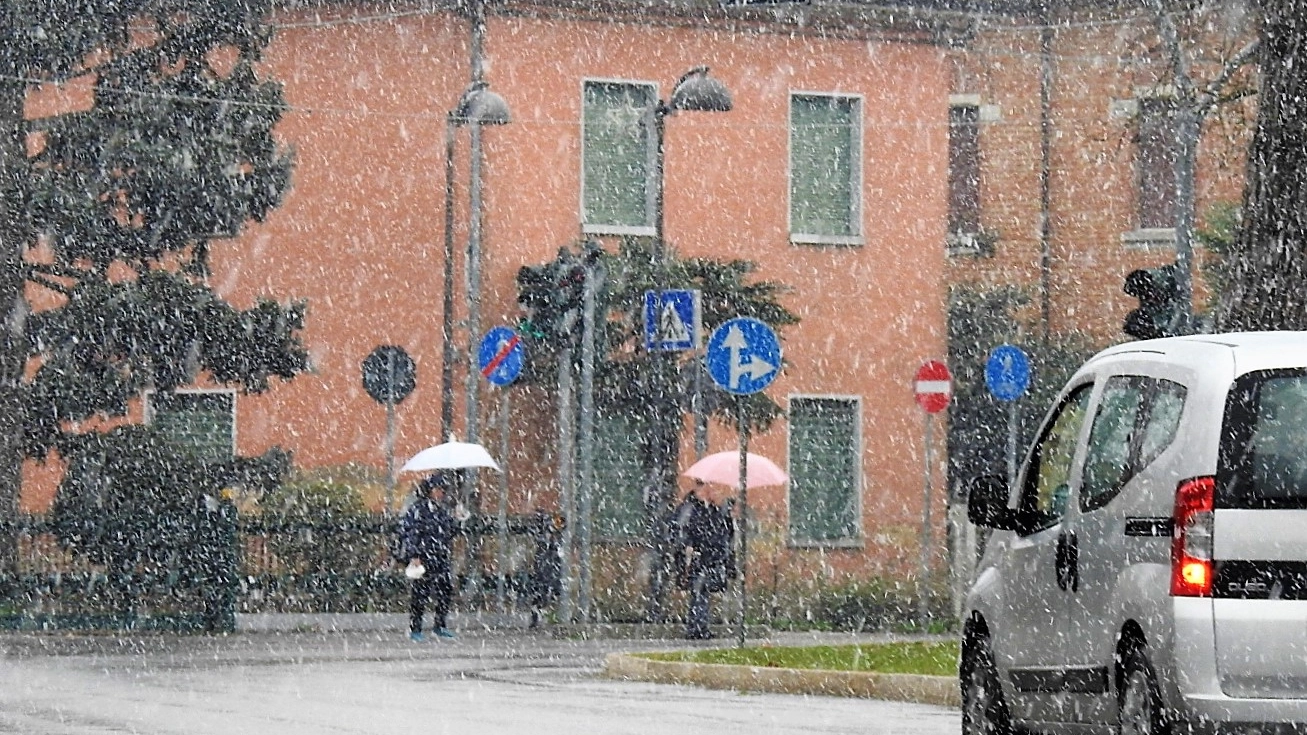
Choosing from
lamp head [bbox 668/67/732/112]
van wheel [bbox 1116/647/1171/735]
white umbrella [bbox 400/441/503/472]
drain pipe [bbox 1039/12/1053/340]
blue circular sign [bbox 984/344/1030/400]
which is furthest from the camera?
drain pipe [bbox 1039/12/1053/340]

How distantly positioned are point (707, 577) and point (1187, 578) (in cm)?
1919

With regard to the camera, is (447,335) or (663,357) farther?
(447,335)

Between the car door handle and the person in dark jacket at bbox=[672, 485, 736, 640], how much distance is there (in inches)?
686

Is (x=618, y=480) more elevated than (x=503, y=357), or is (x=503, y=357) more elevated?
(x=503, y=357)

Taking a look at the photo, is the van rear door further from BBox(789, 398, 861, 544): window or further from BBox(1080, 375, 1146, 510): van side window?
BBox(789, 398, 861, 544): window

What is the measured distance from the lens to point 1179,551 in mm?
9633

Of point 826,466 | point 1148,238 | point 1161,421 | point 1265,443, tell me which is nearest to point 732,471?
point 826,466

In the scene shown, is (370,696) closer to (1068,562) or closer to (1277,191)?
(1277,191)

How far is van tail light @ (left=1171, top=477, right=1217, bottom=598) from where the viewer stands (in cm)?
956

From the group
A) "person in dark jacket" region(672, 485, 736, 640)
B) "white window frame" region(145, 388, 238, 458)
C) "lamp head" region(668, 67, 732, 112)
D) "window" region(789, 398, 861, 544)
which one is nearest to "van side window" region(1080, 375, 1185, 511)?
"person in dark jacket" region(672, 485, 736, 640)

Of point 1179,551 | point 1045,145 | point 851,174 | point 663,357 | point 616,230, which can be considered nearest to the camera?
point 1179,551

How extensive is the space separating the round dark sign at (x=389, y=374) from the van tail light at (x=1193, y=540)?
2346cm

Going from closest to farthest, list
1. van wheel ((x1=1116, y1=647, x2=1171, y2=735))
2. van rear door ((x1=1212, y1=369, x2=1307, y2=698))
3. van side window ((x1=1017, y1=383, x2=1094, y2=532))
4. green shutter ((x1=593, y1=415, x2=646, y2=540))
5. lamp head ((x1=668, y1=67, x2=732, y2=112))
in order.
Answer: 1. van rear door ((x1=1212, y1=369, x2=1307, y2=698))
2. van wheel ((x1=1116, y1=647, x2=1171, y2=735))
3. van side window ((x1=1017, y1=383, x2=1094, y2=532))
4. lamp head ((x1=668, y1=67, x2=732, y2=112))
5. green shutter ((x1=593, y1=415, x2=646, y2=540))

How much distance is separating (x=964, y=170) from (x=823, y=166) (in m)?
4.44
